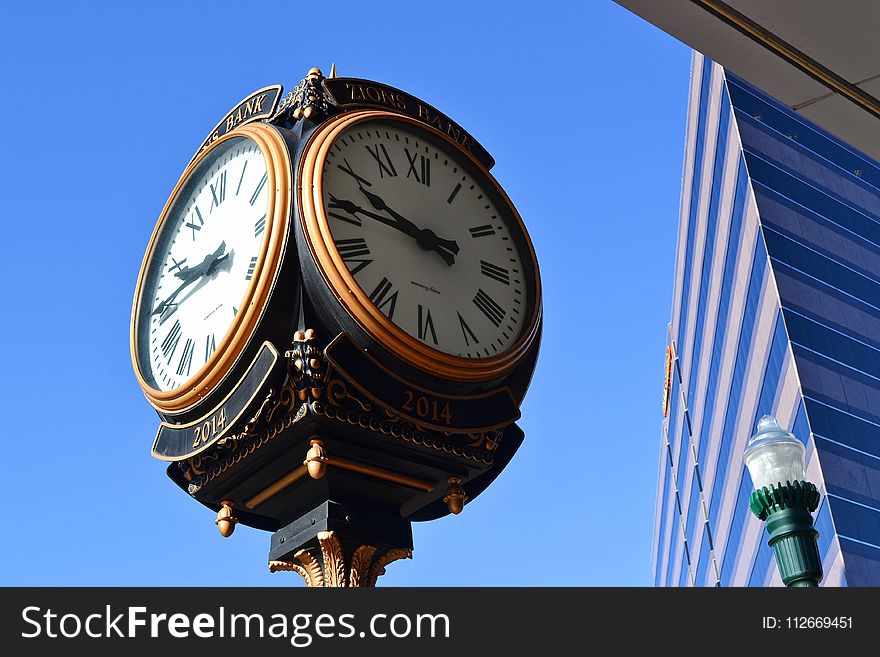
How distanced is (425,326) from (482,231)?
452mm

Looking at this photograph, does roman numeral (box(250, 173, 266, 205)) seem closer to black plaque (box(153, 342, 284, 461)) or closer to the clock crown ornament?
the clock crown ornament

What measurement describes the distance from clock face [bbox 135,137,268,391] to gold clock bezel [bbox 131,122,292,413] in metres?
0.02

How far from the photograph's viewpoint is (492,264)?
297 cm

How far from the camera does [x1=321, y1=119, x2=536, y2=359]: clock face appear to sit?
8.82 feet

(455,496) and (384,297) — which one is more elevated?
(384,297)

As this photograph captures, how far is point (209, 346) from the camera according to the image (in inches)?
109

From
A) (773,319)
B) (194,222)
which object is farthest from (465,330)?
(773,319)

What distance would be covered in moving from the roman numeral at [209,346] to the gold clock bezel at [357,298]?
0.39 meters

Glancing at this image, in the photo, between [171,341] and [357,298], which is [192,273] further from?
[357,298]

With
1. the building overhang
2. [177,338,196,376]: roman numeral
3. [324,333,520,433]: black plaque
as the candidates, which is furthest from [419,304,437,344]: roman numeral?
the building overhang

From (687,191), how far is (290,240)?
148 ft

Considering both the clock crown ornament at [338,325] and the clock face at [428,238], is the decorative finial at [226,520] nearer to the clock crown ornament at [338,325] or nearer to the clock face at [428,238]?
the clock crown ornament at [338,325]

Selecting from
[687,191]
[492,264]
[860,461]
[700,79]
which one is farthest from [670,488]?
[492,264]

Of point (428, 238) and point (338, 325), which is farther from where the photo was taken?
point (428, 238)
